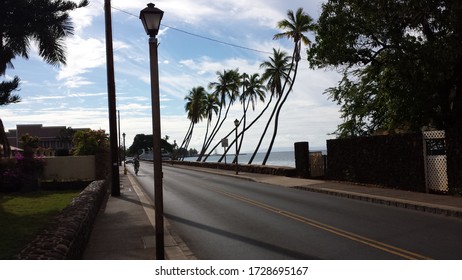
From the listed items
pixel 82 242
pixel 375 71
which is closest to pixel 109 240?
pixel 82 242

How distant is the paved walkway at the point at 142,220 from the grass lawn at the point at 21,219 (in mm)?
1347

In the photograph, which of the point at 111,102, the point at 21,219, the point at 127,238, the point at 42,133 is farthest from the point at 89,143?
the point at 42,133

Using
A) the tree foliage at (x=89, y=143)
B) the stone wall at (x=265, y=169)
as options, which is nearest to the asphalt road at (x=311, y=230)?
the stone wall at (x=265, y=169)

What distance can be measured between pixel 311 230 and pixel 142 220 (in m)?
4.79

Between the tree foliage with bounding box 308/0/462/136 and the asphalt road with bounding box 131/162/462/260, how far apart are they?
5.50 metres

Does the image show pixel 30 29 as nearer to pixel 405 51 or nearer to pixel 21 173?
pixel 21 173

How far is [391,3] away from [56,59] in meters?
14.2

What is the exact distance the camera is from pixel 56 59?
20281mm

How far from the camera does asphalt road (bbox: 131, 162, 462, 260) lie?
26.0 feet

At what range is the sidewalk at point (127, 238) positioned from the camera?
8164 mm

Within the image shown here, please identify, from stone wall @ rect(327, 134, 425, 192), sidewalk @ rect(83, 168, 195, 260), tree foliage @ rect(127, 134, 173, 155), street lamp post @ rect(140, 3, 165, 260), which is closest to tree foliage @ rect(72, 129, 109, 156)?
sidewalk @ rect(83, 168, 195, 260)

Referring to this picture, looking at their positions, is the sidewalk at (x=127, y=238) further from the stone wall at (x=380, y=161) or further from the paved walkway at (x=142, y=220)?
the stone wall at (x=380, y=161)

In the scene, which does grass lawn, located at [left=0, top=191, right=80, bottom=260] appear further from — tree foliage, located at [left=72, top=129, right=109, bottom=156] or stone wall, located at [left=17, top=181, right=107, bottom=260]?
tree foliage, located at [left=72, top=129, right=109, bottom=156]
